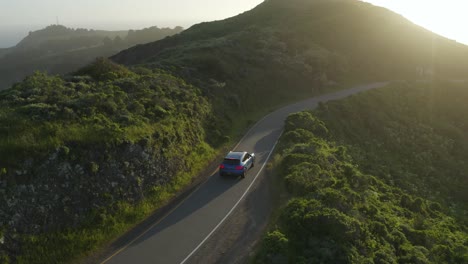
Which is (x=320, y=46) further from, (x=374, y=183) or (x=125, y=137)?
(x=125, y=137)

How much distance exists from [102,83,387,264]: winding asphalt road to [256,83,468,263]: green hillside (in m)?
3.28

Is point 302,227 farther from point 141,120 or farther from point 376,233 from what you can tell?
point 141,120

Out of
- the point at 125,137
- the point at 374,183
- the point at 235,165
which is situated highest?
the point at 125,137

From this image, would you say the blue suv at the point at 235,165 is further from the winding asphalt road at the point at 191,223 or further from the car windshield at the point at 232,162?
the winding asphalt road at the point at 191,223

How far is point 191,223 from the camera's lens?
62.8 feet

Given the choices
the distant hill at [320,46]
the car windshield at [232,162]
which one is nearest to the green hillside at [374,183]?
the car windshield at [232,162]

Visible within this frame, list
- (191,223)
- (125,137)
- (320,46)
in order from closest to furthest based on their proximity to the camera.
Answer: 1. (191,223)
2. (125,137)
3. (320,46)

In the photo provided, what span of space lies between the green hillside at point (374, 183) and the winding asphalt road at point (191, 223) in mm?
3281

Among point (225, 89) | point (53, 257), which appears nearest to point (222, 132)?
point (225, 89)

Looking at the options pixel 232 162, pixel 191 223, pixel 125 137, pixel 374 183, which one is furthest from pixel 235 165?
pixel 374 183

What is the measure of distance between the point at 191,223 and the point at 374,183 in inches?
647

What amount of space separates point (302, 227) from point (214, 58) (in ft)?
127

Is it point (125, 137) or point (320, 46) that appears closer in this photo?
point (125, 137)

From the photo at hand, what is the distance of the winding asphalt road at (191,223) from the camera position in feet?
53.4
